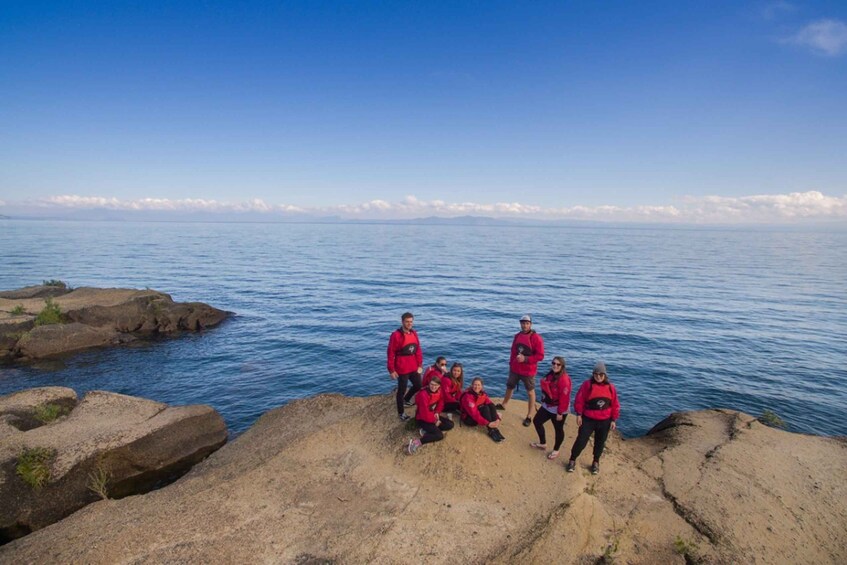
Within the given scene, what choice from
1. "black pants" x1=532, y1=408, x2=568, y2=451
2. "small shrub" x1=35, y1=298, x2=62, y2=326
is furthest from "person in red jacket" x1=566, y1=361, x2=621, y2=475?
"small shrub" x1=35, y1=298, x2=62, y2=326

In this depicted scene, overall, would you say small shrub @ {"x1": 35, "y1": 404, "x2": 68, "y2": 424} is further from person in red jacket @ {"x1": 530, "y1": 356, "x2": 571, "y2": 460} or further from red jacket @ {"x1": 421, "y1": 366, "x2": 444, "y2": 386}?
person in red jacket @ {"x1": 530, "y1": 356, "x2": 571, "y2": 460}

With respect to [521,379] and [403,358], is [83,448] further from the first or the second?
[521,379]

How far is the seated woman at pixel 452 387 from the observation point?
12.2 metres

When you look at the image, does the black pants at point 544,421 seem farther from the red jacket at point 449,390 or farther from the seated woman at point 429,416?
the seated woman at point 429,416

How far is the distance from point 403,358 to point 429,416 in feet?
6.63

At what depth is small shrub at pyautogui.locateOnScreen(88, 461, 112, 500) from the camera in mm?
12175

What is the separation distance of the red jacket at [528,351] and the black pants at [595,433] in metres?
2.13

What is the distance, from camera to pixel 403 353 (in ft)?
42.3

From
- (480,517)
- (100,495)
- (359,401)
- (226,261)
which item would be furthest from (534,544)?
(226,261)

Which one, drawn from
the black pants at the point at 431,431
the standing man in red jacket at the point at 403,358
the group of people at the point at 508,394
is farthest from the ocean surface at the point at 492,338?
the black pants at the point at 431,431

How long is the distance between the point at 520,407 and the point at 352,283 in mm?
40910

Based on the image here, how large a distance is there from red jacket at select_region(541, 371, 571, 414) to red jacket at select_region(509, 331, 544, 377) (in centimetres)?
110

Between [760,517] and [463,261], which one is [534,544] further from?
[463,261]

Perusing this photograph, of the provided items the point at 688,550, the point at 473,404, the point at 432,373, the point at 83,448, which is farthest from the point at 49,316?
the point at 688,550
